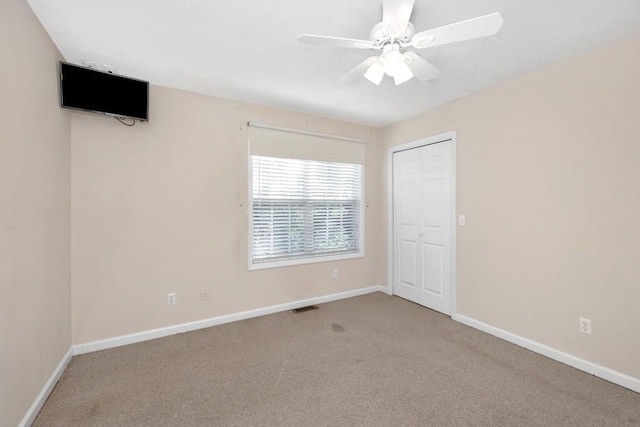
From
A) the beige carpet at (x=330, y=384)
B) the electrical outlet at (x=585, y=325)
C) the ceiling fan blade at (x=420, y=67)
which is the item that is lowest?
the beige carpet at (x=330, y=384)

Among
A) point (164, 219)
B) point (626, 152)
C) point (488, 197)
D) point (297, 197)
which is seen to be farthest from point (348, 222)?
point (626, 152)

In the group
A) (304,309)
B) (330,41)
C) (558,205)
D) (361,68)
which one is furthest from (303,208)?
(558,205)

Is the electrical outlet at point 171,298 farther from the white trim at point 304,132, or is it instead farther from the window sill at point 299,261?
the white trim at point 304,132

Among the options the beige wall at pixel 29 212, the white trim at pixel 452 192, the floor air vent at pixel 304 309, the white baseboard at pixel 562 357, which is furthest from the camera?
the floor air vent at pixel 304 309

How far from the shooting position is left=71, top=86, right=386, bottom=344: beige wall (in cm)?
250

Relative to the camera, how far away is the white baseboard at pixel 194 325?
252 centimetres

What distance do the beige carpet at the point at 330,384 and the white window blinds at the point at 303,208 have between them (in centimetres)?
103

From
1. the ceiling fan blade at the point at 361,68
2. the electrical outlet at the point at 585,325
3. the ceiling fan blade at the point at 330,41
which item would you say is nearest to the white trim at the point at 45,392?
the ceiling fan blade at the point at 330,41

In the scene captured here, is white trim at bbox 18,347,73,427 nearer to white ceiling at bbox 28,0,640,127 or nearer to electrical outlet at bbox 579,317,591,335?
white ceiling at bbox 28,0,640,127

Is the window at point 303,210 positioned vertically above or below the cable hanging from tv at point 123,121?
below

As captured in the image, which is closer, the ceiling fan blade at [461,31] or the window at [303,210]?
Result: the ceiling fan blade at [461,31]

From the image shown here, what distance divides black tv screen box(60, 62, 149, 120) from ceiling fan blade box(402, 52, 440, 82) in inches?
90.9

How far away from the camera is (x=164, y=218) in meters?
2.80

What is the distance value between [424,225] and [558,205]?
4.71 ft
